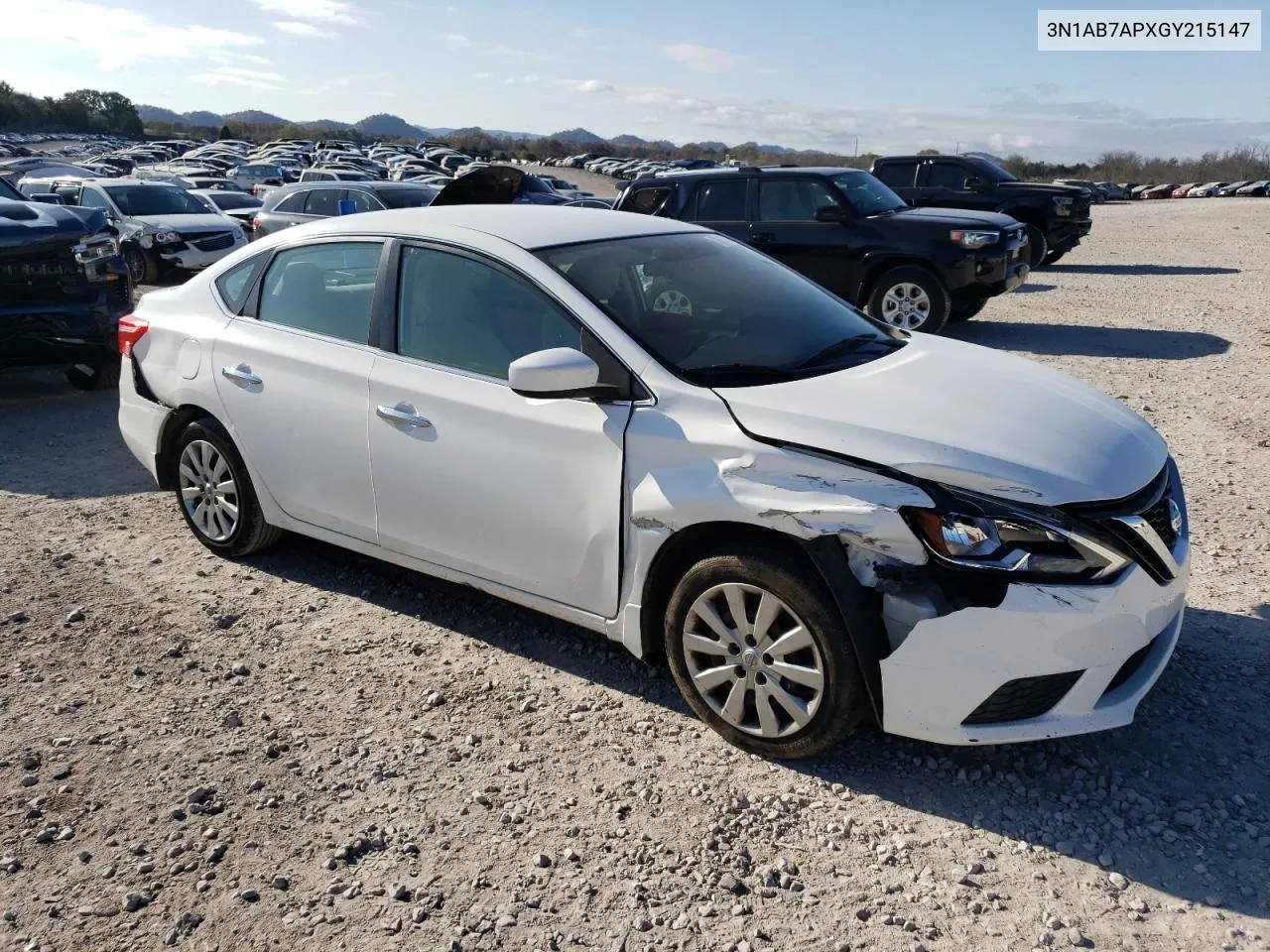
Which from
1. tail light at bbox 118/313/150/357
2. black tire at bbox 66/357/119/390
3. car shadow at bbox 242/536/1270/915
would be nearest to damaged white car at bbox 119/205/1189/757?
car shadow at bbox 242/536/1270/915

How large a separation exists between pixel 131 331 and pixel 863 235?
Answer: 294 inches

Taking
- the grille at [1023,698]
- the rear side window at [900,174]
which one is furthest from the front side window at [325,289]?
the rear side window at [900,174]

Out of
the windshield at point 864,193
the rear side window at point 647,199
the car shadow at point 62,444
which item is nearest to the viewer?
the car shadow at point 62,444

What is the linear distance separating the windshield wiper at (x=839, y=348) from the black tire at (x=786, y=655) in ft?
2.74

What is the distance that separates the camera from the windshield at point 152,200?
16.0 metres

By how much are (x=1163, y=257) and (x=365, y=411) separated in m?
18.6

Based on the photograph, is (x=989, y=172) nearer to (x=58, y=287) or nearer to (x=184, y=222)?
(x=184, y=222)

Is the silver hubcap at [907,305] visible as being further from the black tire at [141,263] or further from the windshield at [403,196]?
the black tire at [141,263]

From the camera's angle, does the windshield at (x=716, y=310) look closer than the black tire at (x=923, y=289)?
Yes

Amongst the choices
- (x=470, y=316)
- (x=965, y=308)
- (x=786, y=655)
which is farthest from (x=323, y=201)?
(x=786, y=655)

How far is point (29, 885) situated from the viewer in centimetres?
291

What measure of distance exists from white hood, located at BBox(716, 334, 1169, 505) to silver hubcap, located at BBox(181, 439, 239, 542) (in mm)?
2675

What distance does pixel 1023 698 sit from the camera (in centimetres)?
302

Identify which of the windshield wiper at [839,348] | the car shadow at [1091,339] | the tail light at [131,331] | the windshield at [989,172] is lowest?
the car shadow at [1091,339]
